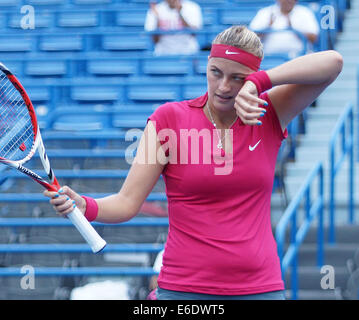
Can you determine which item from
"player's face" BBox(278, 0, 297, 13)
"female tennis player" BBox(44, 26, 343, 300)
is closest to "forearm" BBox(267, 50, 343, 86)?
"female tennis player" BBox(44, 26, 343, 300)

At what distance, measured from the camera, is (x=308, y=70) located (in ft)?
8.49

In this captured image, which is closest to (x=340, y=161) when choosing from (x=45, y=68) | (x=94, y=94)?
(x=94, y=94)

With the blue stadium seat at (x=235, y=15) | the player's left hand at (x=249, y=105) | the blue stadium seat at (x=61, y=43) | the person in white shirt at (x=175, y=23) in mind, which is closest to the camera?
the player's left hand at (x=249, y=105)

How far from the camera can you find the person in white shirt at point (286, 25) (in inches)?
272

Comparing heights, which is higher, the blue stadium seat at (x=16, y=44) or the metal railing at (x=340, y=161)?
the blue stadium seat at (x=16, y=44)

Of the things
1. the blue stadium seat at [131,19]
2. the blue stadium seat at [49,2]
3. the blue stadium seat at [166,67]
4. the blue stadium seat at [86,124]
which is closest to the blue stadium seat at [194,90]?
the blue stadium seat at [166,67]

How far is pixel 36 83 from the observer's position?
6.64 metres

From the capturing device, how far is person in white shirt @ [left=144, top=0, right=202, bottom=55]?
23.9ft

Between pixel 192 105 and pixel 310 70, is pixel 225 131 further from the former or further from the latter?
pixel 310 70

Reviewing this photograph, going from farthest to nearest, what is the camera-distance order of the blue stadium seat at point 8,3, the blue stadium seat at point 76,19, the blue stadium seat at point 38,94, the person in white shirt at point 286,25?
the blue stadium seat at point 8,3 < the blue stadium seat at point 76,19 < the person in white shirt at point 286,25 < the blue stadium seat at point 38,94

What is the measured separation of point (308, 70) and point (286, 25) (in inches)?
185

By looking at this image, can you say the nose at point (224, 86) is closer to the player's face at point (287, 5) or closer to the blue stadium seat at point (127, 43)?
the player's face at point (287, 5)

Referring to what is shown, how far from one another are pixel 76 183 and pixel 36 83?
4.15ft

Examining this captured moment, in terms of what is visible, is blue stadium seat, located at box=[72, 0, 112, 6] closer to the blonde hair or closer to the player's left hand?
the blonde hair
